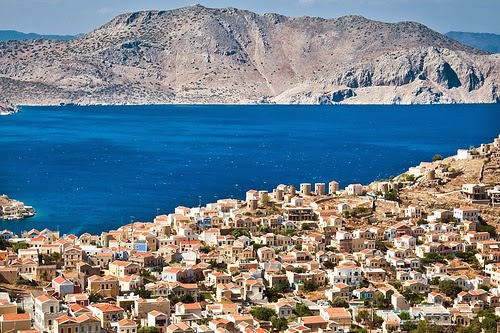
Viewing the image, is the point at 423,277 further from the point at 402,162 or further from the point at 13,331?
the point at 402,162

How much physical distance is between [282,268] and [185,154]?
53210 mm

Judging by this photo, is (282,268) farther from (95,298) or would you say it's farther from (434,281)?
(95,298)

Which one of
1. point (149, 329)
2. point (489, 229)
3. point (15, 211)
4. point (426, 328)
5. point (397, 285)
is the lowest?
point (426, 328)

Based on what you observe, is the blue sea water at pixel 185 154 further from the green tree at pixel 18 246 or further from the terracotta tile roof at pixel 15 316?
the terracotta tile roof at pixel 15 316

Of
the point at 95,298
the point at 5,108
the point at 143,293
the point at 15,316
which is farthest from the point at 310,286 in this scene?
the point at 5,108

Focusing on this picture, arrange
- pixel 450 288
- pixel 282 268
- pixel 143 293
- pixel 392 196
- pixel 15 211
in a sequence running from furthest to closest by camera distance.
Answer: pixel 15 211, pixel 392 196, pixel 282 268, pixel 450 288, pixel 143 293

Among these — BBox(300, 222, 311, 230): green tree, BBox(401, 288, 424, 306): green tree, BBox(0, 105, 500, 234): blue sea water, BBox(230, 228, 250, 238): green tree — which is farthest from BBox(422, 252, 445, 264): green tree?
BBox(0, 105, 500, 234): blue sea water

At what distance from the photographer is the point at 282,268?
3531 centimetres

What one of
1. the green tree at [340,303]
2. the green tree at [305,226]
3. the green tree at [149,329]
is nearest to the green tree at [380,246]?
the green tree at [305,226]

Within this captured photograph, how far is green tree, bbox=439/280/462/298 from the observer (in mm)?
33281

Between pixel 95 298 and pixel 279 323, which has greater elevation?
pixel 95 298

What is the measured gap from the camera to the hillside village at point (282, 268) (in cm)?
2898

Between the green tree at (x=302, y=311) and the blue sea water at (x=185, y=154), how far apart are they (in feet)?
61.9

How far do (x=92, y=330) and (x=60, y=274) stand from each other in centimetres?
674
